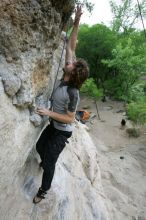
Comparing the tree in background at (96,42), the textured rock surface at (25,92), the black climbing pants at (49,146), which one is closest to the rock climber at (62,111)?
the black climbing pants at (49,146)

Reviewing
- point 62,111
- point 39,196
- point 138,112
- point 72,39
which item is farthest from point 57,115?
point 138,112

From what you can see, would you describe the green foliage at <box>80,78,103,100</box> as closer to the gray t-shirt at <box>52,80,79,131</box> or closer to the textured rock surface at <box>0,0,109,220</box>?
the textured rock surface at <box>0,0,109,220</box>

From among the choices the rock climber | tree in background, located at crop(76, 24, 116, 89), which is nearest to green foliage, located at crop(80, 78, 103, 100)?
tree in background, located at crop(76, 24, 116, 89)

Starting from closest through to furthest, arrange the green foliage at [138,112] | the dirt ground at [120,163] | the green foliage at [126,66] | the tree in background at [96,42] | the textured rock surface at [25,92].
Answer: the textured rock surface at [25,92] → the dirt ground at [120,163] → the green foliage at [138,112] → the green foliage at [126,66] → the tree in background at [96,42]

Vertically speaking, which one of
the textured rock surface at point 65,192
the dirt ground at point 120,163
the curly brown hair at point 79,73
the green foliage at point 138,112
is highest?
the curly brown hair at point 79,73

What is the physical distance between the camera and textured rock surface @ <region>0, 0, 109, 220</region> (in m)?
3.60

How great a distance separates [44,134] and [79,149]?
11.5 feet

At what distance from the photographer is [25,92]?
12.8 feet

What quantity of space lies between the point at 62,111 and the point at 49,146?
0.59 meters

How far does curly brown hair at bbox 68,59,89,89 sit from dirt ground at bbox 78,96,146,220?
4.73 m

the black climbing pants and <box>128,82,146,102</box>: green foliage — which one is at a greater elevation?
the black climbing pants

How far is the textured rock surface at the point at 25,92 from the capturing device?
3602 mm

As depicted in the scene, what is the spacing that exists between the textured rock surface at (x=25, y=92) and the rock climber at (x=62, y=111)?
190 mm

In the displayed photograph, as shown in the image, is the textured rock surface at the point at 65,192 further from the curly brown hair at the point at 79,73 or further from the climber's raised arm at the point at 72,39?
the climber's raised arm at the point at 72,39
